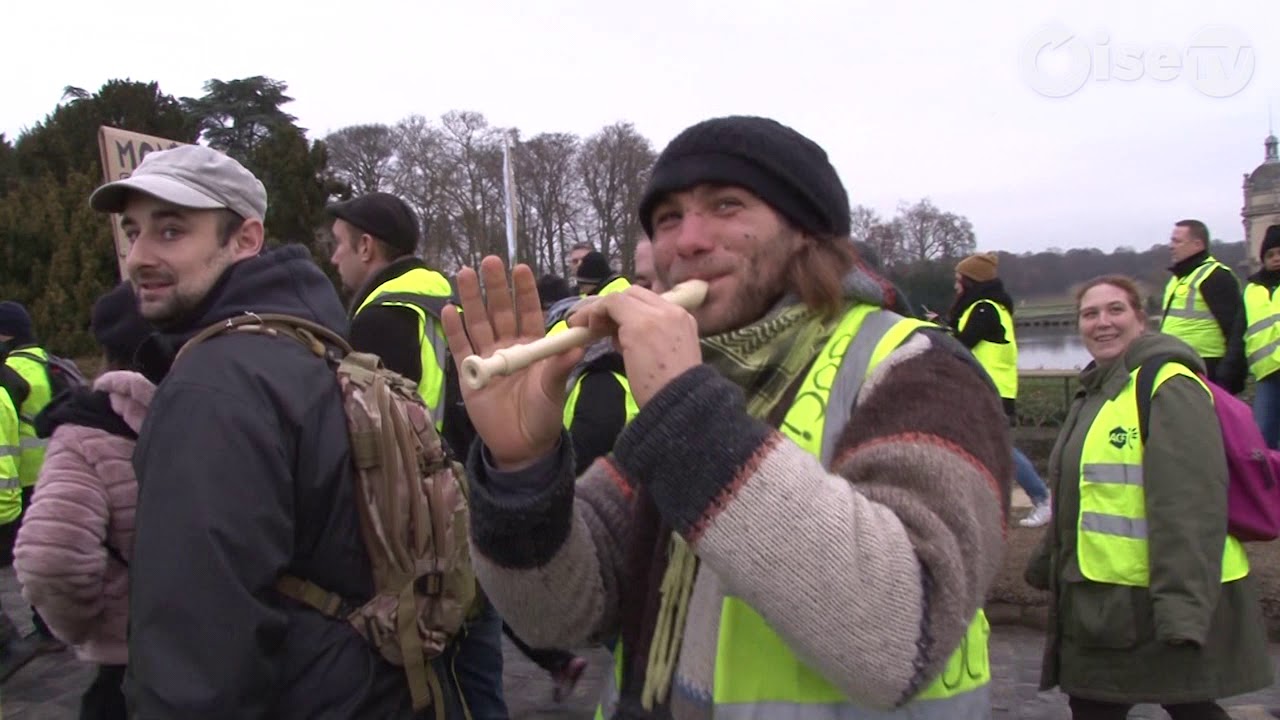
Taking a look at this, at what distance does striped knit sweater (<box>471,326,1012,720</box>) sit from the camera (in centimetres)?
118

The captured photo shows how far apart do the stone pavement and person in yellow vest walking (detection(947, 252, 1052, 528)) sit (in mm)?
2027

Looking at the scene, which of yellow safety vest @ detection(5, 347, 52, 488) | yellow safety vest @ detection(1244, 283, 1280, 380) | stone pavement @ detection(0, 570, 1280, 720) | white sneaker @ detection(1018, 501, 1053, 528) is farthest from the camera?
white sneaker @ detection(1018, 501, 1053, 528)

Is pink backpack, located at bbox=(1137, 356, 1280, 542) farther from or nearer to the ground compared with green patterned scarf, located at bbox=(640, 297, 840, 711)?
nearer to the ground

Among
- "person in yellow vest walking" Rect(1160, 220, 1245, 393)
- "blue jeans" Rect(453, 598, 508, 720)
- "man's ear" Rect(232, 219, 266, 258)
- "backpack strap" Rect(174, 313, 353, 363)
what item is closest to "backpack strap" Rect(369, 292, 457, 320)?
"blue jeans" Rect(453, 598, 508, 720)

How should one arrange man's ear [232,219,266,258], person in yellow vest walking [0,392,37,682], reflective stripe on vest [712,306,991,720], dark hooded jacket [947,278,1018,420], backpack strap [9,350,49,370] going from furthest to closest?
dark hooded jacket [947,278,1018,420] → backpack strap [9,350,49,370] → person in yellow vest walking [0,392,37,682] → man's ear [232,219,266,258] → reflective stripe on vest [712,306,991,720]

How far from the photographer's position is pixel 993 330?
753 centimetres

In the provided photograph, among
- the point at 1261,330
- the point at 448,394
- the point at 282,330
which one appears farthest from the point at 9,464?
the point at 1261,330

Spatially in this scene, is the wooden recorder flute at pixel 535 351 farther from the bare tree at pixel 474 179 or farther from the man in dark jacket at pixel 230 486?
the bare tree at pixel 474 179

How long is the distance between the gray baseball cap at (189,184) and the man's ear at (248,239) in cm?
2

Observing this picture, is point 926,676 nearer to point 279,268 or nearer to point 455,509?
point 455,509

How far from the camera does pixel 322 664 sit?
195cm

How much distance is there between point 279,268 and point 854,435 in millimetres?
1429

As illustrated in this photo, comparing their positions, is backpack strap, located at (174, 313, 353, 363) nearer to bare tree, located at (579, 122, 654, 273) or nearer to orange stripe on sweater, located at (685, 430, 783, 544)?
orange stripe on sweater, located at (685, 430, 783, 544)

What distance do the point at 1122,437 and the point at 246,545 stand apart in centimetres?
268
